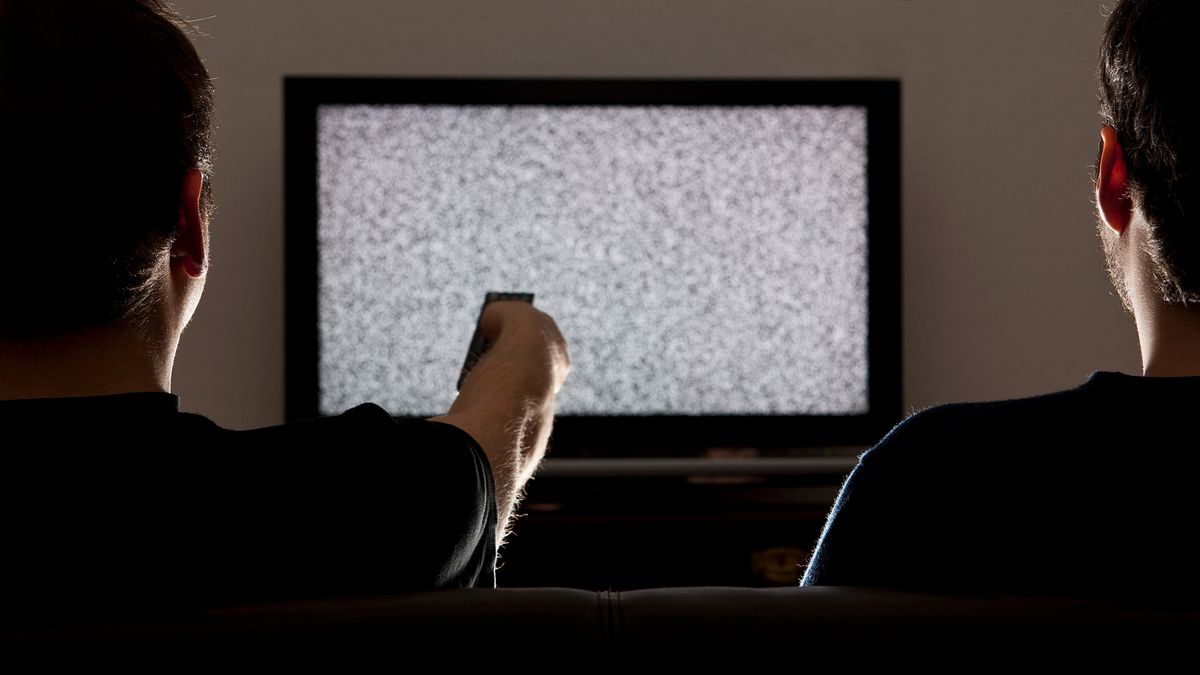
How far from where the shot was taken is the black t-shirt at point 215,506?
584 mm

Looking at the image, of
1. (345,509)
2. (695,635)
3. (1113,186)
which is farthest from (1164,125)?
(345,509)

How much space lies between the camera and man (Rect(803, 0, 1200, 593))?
60 centimetres

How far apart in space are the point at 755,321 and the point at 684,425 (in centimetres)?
26

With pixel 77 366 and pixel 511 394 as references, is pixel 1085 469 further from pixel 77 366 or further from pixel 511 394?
pixel 77 366

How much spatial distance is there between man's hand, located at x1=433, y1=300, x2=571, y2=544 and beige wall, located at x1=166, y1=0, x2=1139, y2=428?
4.62ft

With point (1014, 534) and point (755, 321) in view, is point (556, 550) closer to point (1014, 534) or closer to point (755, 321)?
point (755, 321)

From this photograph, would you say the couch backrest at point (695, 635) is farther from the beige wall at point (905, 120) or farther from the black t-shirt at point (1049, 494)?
the beige wall at point (905, 120)

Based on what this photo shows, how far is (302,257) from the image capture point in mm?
2086

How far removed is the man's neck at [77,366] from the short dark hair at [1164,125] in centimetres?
75

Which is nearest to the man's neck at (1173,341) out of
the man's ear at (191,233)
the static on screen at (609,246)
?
the man's ear at (191,233)

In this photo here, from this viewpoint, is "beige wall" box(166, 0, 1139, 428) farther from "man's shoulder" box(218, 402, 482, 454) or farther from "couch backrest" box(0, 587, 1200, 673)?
"couch backrest" box(0, 587, 1200, 673)

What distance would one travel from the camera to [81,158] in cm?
71

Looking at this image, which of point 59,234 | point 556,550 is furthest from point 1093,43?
point 59,234

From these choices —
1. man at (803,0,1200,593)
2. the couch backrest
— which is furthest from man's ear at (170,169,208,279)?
man at (803,0,1200,593)
